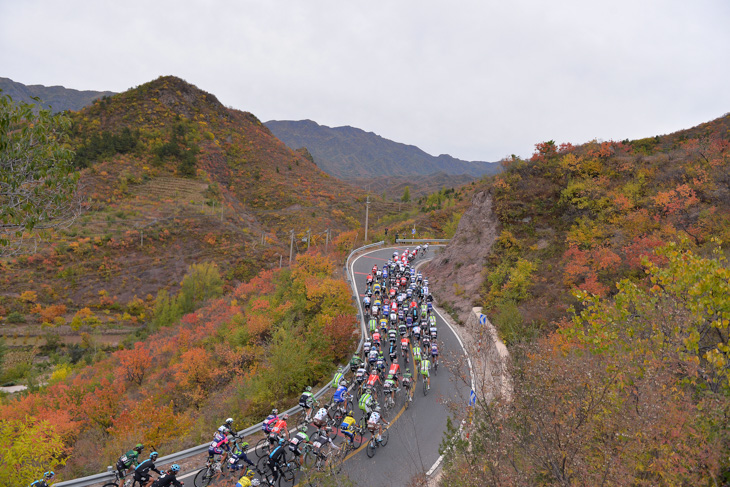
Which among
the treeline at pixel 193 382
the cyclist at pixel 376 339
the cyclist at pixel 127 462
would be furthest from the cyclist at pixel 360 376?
the cyclist at pixel 127 462

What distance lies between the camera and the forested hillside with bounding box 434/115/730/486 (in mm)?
5906

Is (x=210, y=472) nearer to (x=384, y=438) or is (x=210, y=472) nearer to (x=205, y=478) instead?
(x=205, y=478)

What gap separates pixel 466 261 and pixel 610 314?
22.2 metres

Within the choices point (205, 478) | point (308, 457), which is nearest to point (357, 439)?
point (308, 457)

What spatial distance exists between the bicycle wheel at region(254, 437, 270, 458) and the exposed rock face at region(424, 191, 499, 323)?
1623 cm

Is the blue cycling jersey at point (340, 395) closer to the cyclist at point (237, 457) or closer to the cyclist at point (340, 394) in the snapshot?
the cyclist at point (340, 394)

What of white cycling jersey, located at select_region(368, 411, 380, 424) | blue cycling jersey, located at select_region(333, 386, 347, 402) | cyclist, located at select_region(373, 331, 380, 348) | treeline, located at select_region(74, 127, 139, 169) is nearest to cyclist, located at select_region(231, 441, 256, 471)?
blue cycling jersey, located at select_region(333, 386, 347, 402)

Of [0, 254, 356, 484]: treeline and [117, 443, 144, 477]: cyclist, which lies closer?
[117, 443, 144, 477]: cyclist

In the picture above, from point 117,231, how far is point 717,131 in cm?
6914

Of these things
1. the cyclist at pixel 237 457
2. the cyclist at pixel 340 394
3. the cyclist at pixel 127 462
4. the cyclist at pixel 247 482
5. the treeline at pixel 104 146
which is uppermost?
the treeline at pixel 104 146

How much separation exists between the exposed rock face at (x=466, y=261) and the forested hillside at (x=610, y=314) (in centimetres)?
56

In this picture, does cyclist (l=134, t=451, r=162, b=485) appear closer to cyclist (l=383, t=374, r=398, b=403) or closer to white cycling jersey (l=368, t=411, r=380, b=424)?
white cycling jersey (l=368, t=411, r=380, b=424)

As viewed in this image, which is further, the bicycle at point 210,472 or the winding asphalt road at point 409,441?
the winding asphalt road at point 409,441

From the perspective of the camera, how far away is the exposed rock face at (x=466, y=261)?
1081 inches
